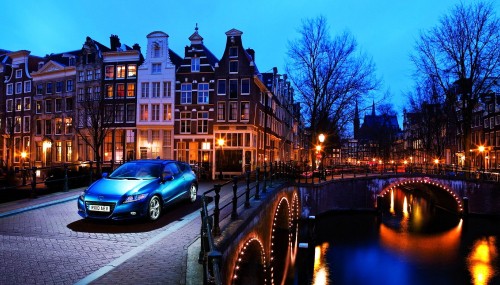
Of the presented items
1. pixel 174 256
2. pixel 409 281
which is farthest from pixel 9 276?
pixel 409 281

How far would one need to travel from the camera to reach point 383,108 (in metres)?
65.9

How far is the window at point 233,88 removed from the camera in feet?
124

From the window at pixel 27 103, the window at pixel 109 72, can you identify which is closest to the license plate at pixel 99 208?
the window at pixel 109 72

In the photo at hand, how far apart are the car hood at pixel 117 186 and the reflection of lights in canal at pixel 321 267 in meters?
10.2

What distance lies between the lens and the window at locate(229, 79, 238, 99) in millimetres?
37656

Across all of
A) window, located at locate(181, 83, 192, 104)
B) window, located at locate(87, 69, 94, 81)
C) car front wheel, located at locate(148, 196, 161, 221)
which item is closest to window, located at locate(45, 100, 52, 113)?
window, located at locate(87, 69, 94, 81)

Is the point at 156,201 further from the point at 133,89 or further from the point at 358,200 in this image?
the point at 133,89

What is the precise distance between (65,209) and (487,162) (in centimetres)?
5560

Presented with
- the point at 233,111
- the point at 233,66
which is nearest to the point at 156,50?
the point at 233,66

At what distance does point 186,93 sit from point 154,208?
1133 inches

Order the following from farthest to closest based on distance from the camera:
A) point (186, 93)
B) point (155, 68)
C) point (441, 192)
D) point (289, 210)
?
point (155, 68) < point (186, 93) < point (441, 192) < point (289, 210)

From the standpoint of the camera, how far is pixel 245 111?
37.5 m

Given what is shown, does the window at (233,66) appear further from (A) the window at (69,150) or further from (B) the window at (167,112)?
(A) the window at (69,150)

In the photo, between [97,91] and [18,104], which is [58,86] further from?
[18,104]
